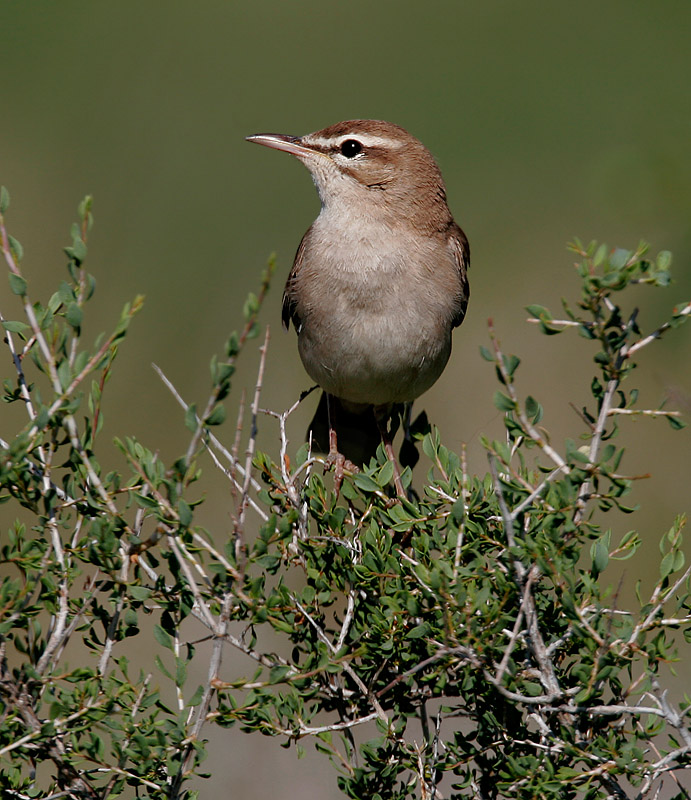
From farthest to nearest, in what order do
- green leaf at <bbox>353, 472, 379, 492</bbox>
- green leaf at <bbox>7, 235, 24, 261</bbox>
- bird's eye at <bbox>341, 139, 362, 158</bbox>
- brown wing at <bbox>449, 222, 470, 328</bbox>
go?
1. brown wing at <bbox>449, 222, 470, 328</bbox>
2. bird's eye at <bbox>341, 139, 362, 158</bbox>
3. green leaf at <bbox>353, 472, 379, 492</bbox>
4. green leaf at <bbox>7, 235, 24, 261</bbox>

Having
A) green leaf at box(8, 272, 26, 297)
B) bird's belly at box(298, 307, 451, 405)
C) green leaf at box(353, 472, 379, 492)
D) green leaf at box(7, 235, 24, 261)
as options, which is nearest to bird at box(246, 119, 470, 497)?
bird's belly at box(298, 307, 451, 405)

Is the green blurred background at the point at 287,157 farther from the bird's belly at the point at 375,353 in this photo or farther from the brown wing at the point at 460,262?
the brown wing at the point at 460,262

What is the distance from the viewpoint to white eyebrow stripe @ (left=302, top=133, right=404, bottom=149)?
4477 mm

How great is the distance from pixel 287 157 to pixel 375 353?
474 cm

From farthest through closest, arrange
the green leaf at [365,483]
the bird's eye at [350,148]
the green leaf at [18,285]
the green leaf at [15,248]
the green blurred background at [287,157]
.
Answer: the green blurred background at [287,157], the bird's eye at [350,148], the green leaf at [365,483], the green leaf at [15,248], the green leaf at [18,285]

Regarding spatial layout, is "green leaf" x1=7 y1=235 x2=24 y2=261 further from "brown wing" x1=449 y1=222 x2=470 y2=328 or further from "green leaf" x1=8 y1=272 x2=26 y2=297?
"brown wing" x1=449 y1=222 x2=470 y2=328

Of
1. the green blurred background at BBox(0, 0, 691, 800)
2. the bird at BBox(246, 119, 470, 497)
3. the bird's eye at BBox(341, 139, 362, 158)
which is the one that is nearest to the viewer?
the bird at BBox(246, 119, 470, 497)

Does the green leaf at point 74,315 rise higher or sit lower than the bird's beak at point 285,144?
lower

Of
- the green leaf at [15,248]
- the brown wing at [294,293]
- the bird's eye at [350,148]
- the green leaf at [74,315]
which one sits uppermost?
the bird's eye at [350,148]

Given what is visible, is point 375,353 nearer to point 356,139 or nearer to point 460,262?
point 460,262

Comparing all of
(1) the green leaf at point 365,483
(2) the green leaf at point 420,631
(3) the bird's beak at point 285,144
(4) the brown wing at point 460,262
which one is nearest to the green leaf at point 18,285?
(1) the green leaf at point 365,483

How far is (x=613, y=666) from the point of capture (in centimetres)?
234

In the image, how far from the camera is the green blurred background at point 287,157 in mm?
6473

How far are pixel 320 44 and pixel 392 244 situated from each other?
6.61 metres
